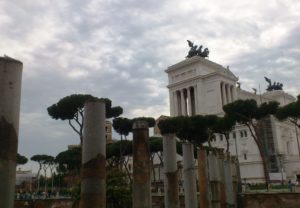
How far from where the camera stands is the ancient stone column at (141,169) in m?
9.59

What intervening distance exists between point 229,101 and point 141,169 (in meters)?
62.3

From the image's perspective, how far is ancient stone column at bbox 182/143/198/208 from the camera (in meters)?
14.5

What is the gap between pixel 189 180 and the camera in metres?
14.7

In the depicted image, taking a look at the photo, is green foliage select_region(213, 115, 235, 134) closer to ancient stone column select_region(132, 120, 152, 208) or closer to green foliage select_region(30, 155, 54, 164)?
green foliage select_region(30, 155, 54, 164)

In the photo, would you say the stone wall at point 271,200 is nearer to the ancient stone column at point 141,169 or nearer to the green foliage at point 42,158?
the ancient stone column at point 141,169

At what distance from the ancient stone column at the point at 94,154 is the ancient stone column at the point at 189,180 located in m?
7.44

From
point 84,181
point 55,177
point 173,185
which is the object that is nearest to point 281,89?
point 55,177

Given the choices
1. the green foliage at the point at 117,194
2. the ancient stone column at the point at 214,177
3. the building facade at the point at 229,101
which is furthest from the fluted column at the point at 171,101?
the green foliage at the point at 117,194

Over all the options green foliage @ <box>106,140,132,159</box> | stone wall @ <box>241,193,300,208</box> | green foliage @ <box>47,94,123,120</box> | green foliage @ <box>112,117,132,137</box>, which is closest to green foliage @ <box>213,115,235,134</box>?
green foliage @ <box>112,117,132,137</box>

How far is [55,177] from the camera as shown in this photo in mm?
72562

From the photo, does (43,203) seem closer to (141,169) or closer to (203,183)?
(203,183)

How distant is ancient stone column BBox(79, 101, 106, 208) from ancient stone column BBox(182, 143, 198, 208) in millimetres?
7438

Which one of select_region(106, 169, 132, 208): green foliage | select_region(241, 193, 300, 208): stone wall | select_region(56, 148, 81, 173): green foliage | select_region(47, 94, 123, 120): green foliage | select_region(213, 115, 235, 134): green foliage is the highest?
select_region(47, 94, 123, 120): green foliage

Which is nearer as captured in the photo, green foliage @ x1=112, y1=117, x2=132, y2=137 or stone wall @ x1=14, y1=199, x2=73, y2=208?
stone wall @ x1=14, y1=199, x2=73, y2=208
